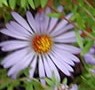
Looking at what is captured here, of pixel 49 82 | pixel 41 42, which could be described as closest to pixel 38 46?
pixel 41 42

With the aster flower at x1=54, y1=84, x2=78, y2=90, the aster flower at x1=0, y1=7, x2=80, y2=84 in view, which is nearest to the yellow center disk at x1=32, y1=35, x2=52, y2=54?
the aster flower at x1=0, y1=7, x2=80, y2=84

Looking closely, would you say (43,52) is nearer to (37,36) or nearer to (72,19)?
(37,36)

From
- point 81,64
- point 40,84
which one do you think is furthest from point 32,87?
point 81,64

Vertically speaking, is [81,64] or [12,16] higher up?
[12,16]

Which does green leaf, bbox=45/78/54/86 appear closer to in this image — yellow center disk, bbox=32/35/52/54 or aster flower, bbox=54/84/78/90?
aster flower, bbox=54/84/78/90

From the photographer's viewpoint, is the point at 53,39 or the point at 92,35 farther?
the point at 53,39

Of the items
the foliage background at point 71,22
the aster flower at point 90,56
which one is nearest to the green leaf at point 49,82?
the foliage background at point 71,22

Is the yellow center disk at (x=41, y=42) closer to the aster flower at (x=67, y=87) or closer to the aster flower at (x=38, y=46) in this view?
the aster flower at (x=38, y=46)

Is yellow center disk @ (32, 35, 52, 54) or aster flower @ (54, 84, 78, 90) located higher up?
yellow center disk @ (32, 35, 52, 54)
